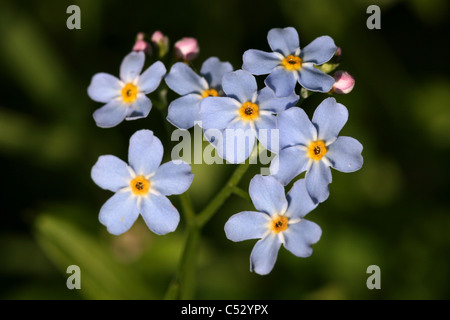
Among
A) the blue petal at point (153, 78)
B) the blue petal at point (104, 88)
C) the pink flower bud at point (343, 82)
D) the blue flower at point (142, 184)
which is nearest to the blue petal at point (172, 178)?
the blue flower at point (142, 184)

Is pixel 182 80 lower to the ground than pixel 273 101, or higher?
Answer: higher

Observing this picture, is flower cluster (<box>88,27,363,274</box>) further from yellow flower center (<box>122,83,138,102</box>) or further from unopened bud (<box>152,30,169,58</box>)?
unopened bud (<box>152,30,169,58</box>)

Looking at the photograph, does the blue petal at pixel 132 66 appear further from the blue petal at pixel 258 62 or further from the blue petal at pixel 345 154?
the blue petal at pixel 345 154

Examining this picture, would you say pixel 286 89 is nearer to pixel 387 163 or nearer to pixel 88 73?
pixel 387 163

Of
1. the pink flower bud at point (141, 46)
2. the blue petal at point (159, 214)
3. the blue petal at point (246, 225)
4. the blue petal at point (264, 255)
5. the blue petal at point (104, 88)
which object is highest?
the pink flower bud at point (141, 46)

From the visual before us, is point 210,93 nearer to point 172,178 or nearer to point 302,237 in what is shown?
point 172,178

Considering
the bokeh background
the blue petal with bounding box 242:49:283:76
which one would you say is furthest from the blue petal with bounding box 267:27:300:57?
the bokeh background

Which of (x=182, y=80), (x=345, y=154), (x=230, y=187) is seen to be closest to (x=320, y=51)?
(x=345, y=154)
